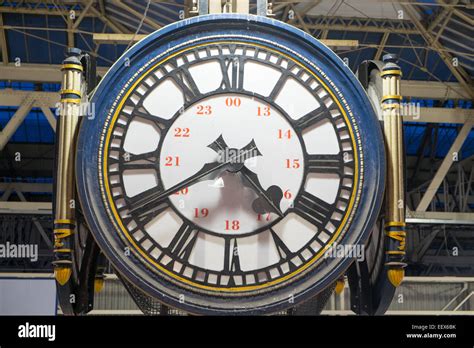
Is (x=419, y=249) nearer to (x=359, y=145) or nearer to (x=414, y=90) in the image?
(x=414, y=90)

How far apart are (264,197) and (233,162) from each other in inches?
4.6

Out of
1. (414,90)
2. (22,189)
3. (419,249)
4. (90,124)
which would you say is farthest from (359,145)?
(22,189)

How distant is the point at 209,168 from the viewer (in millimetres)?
1972

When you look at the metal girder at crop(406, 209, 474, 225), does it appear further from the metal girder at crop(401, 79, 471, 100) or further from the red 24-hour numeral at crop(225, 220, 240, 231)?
the red 24-hour numeral at crop(225, 220, 240, 231)

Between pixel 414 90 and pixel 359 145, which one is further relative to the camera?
pixel 414 90

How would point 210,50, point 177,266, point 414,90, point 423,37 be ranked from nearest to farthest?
point 177,266, point 210,50, point 414,90, point 423,37

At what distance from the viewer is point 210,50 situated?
2037 mm

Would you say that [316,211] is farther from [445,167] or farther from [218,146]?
[445,167]

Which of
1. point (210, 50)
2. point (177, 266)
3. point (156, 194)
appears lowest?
point (177, 266)

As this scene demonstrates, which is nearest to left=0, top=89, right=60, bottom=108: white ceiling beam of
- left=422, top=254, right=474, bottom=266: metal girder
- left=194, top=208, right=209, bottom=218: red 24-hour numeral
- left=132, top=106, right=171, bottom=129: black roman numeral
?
left=132, top=106, right=171, bottom=129: black roman numeral

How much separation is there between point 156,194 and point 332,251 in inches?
17.8

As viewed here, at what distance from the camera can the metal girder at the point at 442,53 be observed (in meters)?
2.89

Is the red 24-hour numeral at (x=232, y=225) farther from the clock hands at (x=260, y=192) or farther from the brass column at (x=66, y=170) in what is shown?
the brass column at (x=66, y=170)

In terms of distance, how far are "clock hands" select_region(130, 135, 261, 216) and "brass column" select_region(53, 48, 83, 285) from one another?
0.56 feet
